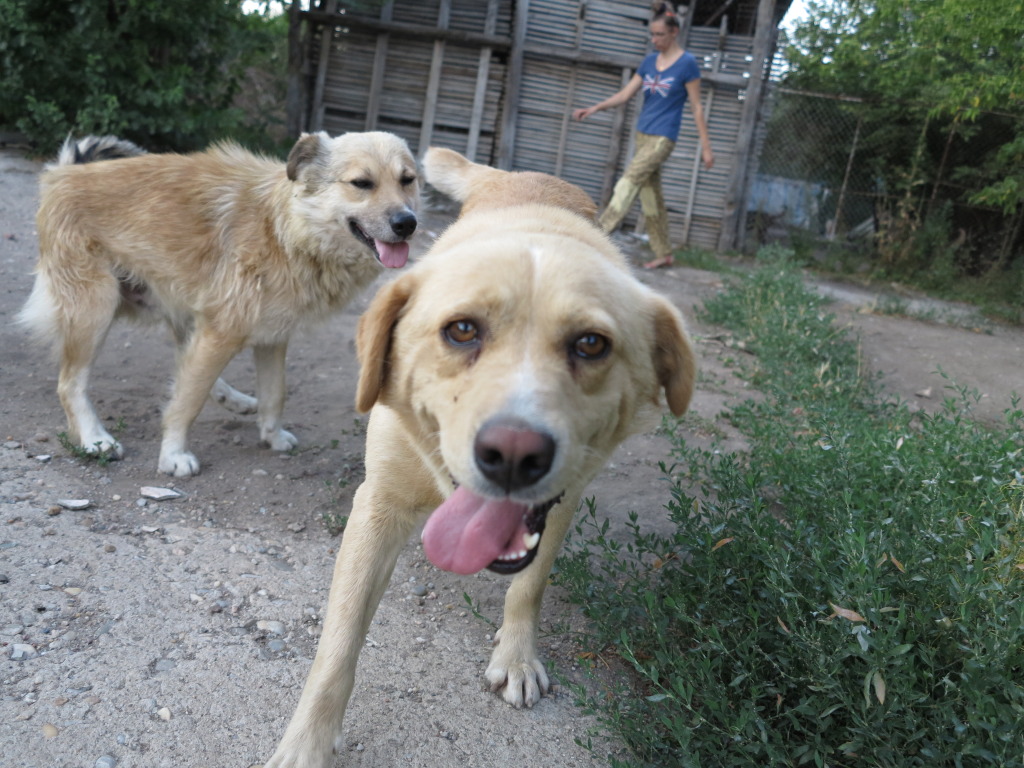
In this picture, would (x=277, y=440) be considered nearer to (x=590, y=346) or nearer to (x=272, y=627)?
(x=272, y=627)

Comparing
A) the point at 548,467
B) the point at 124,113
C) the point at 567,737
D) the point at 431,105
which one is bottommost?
the point at 567,737

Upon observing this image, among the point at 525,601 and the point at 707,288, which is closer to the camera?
the point at 525,601

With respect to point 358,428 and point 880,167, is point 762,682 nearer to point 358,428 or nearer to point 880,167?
point 358,428

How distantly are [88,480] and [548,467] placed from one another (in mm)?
2621

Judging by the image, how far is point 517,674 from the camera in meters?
2.54

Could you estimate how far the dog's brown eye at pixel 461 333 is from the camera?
2.04 m

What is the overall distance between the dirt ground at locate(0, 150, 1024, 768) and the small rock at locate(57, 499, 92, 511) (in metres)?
0.03

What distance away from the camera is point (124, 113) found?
8.27 metres

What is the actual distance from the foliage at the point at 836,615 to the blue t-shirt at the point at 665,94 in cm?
570

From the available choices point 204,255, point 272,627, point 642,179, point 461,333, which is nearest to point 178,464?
point 204,255

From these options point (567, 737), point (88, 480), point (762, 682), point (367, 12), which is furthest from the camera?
point (367, 12)

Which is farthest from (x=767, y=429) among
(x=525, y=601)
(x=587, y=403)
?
(x=587, y=403)

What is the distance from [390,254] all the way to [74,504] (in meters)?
1.87

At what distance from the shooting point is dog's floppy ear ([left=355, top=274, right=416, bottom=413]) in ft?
7.39
